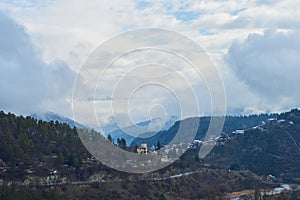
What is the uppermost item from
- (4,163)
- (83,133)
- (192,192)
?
(83,133)

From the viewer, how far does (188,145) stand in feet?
460

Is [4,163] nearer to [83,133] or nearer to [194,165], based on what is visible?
[83,133]

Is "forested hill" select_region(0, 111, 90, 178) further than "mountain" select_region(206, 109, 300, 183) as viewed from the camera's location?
No

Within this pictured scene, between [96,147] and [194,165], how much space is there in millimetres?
22273

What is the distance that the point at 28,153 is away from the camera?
2997 inches

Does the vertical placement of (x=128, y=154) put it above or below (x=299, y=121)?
below

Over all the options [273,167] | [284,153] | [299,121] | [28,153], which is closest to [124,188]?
[28,153]

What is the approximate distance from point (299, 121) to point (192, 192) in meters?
74.2

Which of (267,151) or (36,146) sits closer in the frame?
(36,146)

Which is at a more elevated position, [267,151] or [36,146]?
[36,146]

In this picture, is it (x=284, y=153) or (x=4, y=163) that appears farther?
(x=284, y=153)

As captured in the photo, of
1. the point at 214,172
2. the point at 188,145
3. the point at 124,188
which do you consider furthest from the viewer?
the point at 188,145

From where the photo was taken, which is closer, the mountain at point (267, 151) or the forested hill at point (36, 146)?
the forested hill at point (36, 146)

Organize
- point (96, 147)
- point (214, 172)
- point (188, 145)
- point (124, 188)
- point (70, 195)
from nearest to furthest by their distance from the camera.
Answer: point (70, 195), point (124, 188), point (96, 147), point (214, 172), point (188, 145)
